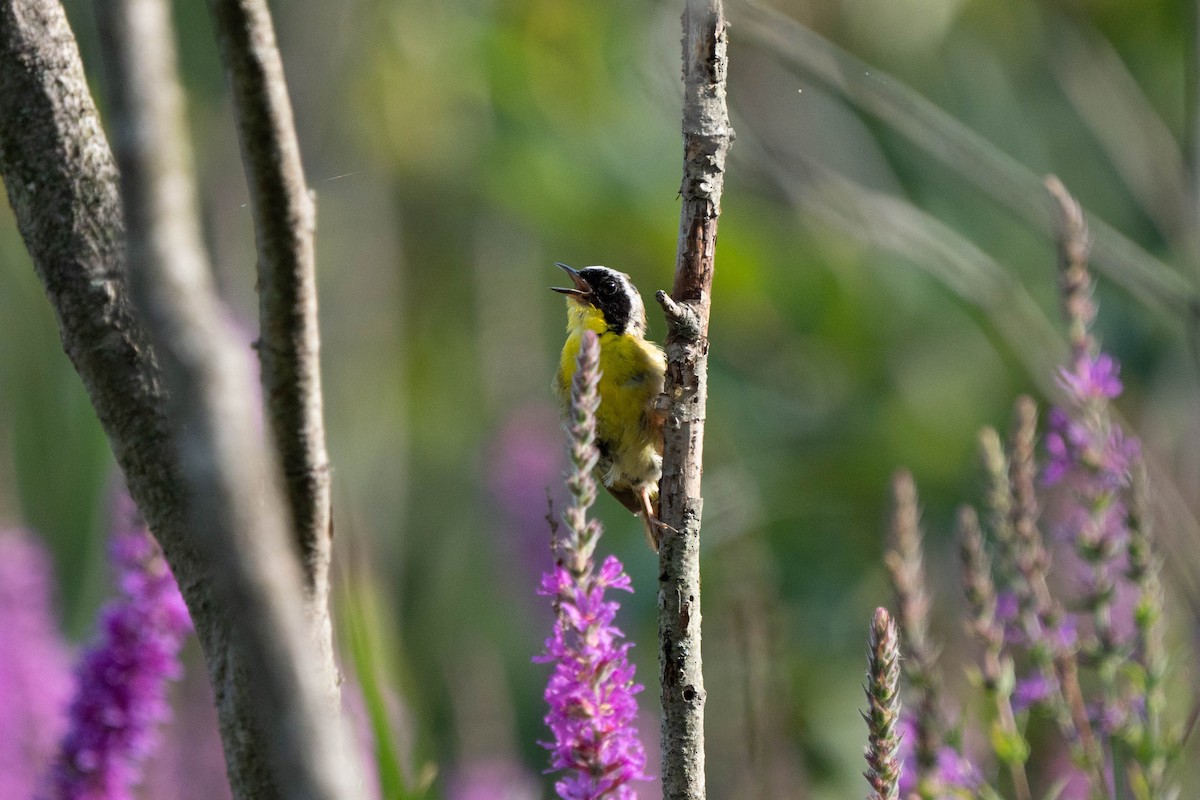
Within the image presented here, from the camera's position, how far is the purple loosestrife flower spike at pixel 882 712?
1223 mm

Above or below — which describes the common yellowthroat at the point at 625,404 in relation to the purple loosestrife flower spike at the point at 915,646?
above

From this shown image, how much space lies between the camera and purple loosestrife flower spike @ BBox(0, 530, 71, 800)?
3572mm

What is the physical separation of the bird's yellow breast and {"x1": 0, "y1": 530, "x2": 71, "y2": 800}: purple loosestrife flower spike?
153cm

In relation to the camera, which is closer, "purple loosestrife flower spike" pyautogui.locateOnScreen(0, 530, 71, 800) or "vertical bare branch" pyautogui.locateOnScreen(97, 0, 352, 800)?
"vertical bare branch" pyautogui.locateOnScreen(97, 0, 352, 800)

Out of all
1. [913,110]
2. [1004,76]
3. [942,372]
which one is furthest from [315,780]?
[1004,76]

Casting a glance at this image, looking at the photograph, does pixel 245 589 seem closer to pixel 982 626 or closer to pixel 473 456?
pixel 982 626

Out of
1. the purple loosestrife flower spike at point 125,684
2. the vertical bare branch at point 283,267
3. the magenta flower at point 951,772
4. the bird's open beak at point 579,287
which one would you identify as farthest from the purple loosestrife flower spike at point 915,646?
the bird's open beak at point 579,287

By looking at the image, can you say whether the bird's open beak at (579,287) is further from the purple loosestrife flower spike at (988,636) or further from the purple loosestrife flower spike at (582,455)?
the purple loosestrife flower spike at (582,455)

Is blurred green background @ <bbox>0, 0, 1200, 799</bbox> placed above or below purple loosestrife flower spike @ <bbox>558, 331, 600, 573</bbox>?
above

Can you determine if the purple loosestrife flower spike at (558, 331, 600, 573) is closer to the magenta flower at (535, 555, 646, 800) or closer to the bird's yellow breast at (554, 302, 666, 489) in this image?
the magenta flower at (535, 555, 646, 800)

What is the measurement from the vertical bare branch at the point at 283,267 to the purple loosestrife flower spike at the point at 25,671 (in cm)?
251

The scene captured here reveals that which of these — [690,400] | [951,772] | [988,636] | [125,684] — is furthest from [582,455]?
[125,684]

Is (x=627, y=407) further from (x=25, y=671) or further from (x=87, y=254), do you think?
(x=87, y=254)

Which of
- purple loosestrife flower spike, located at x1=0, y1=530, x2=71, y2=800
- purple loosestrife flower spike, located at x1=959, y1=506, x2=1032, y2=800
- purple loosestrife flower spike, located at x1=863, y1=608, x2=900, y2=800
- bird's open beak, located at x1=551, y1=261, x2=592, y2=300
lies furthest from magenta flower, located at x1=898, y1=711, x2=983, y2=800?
purple loosestrife flower spike, located at x1=0, y1=530, x2=71, y2=800
